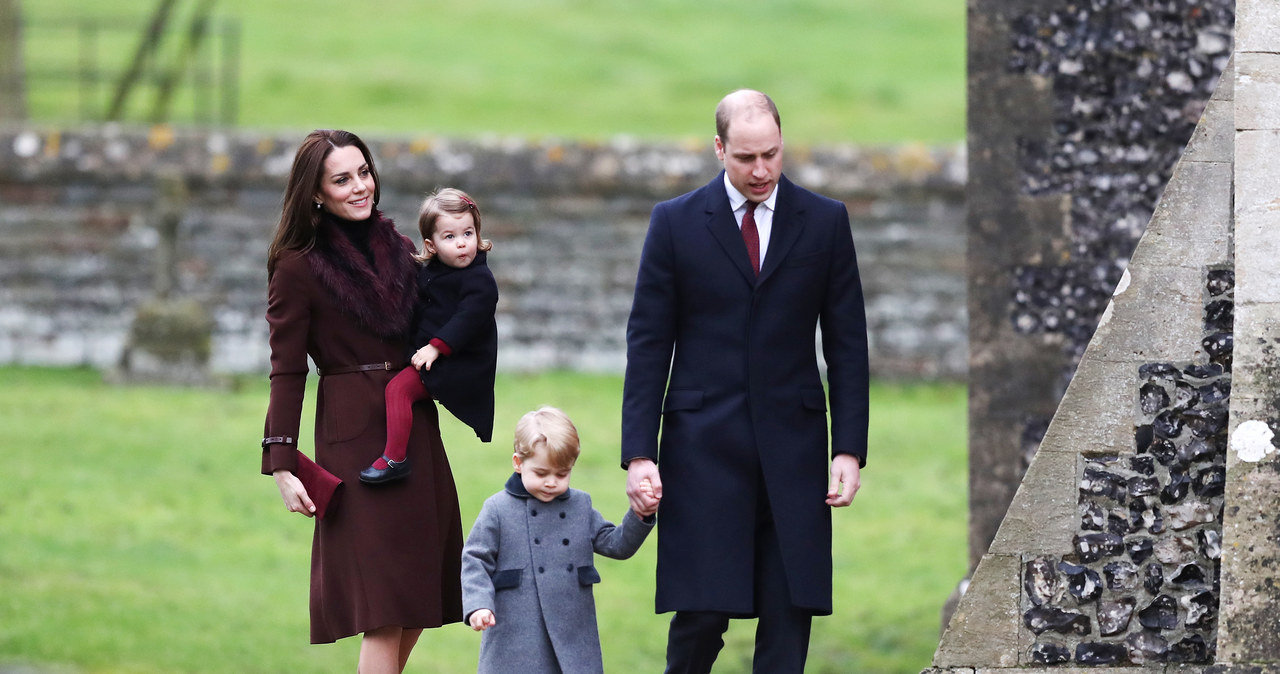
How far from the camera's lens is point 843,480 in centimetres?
481

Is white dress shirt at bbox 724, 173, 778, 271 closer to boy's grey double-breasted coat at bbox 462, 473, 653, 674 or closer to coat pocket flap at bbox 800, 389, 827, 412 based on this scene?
coat pocket flap at bbox 800, 389, 827, 412

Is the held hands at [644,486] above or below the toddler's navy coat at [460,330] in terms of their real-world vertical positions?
below

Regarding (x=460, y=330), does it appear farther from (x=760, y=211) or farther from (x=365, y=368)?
(x=760, y=211)

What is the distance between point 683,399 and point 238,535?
16.6 feet

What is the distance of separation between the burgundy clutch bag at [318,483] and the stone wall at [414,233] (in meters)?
8.07

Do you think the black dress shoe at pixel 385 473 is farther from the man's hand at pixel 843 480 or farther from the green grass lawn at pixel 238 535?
the green grass lawn at pixel 238 535

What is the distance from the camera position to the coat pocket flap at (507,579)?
15.6 feet

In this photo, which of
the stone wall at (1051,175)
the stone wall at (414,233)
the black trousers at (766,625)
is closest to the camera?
the black trousers at (766,625)

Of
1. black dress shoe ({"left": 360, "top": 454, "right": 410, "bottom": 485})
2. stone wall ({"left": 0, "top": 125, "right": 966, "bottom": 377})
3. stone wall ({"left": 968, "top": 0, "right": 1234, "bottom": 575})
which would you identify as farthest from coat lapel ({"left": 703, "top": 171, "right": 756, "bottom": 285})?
stone wall ({"left": 0, "top": 125, "right": 966, "bottom": 377})

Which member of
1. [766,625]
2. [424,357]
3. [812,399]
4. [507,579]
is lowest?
[766,625]

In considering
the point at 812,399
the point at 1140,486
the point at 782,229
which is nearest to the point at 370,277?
the point at 782,229

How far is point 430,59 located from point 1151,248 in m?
23.5

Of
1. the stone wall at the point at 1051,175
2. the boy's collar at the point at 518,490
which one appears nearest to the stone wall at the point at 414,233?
the stone wall at the point at 1051,175

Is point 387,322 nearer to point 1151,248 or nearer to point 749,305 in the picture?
point 749,305
